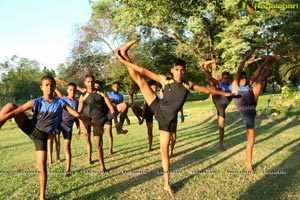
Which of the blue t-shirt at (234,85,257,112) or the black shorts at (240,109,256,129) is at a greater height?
the blue t-shirt at (234,85,257,112)

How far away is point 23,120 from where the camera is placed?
520 centimetres

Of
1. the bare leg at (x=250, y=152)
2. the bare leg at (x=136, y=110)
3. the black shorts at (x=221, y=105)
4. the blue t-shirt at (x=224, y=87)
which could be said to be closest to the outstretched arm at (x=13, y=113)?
the bare leg at (x=136, y=110)

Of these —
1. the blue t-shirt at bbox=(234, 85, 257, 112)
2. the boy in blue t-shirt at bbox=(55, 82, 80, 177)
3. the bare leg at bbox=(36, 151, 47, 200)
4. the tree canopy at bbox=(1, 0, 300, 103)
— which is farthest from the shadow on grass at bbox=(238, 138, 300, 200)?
the tree canopy at bbox=(1, 0, 300, 103)

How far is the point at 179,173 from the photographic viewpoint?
6.76m

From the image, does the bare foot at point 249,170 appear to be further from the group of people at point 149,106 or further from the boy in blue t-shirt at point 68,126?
the boy in blue t-shirt at point 68,126

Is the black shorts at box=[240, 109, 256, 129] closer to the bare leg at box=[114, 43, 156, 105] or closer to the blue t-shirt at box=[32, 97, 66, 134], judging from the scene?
the bare leg at box=[114, 43, 156, 105]

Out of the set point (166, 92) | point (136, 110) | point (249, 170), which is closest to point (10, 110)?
point (166, 92)

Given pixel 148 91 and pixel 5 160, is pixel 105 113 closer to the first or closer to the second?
pixel 148 91

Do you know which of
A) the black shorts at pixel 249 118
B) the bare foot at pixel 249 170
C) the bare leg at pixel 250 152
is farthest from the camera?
the black shorts at pixel 249 118

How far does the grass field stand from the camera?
5.55 meters

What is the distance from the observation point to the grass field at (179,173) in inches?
219

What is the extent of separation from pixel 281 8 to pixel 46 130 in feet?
69.2

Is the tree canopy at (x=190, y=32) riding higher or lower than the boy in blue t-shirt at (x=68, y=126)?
higher

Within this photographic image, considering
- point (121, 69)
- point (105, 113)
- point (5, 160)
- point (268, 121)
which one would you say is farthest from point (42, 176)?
point (121, 69)
